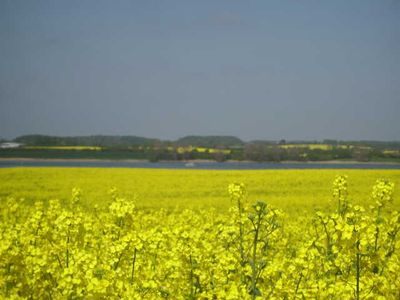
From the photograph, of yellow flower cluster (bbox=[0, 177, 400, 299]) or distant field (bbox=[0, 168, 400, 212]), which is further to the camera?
distant field (bbox=[0, 168, 400, 212])

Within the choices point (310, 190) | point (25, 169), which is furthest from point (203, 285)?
point (25, 169)

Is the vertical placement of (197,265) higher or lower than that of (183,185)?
higher

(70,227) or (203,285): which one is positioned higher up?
(70,227)

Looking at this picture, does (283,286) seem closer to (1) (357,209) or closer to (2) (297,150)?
(1) (357,209)

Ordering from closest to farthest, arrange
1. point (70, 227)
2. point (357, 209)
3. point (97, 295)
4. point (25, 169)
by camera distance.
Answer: point (97, 295) → point (357, 209) → point (70, 227) → point (25, 169)

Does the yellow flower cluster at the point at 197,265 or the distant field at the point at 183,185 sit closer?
the yellow flower cluster at the point at 197,265

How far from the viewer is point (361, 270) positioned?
5254 mm

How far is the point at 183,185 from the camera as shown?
86.9 feet

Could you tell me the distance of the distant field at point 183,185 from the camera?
21188mm

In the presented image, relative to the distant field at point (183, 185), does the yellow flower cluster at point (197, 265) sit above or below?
above

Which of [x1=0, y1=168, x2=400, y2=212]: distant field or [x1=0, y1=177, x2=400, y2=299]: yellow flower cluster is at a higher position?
[x1=0, y1=177, x2=400, y2=299]: yellow flower cluster

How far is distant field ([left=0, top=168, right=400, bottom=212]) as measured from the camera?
2119cm

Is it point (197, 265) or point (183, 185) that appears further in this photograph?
point (183, 185)

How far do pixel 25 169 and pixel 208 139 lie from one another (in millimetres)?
127267
